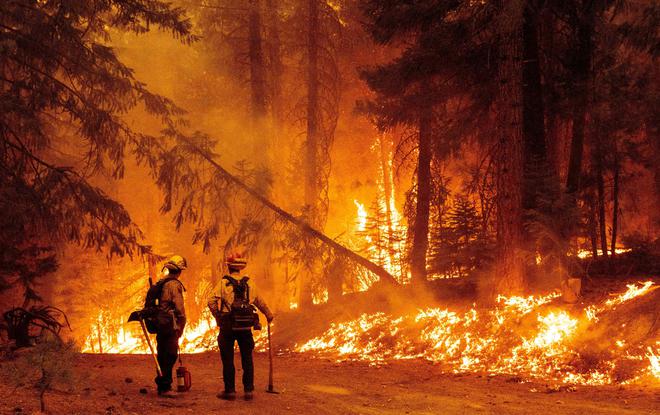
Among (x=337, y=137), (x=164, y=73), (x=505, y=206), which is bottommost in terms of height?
(x=505, y=206)

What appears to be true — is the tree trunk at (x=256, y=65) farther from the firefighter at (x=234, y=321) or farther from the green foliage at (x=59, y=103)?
the firefighter at (x=234, y=321)

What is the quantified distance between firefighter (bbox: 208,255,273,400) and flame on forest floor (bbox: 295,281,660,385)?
14.6 feet

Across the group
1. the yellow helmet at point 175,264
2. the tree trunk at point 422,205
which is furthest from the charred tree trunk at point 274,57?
the yellow helmet at point 175,264

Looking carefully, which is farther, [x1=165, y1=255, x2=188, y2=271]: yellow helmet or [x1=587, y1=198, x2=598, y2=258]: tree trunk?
[x1=587, y1=198, x2=598, y2=258]: tree trunk

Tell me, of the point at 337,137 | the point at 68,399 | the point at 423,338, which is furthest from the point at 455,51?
the point at 337,137

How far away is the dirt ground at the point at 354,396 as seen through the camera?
7410 millimetres

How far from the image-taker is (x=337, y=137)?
31812 millimetres

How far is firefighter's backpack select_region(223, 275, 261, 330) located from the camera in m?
8.44

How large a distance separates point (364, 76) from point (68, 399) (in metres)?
10.5

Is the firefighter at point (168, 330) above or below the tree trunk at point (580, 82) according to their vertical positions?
below

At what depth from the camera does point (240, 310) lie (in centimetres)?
845

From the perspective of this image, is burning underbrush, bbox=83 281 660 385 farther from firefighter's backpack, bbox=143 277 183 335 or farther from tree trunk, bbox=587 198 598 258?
firefighter's backpack, bbox=143 277 183 335

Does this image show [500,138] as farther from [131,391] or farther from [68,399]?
[68,399]

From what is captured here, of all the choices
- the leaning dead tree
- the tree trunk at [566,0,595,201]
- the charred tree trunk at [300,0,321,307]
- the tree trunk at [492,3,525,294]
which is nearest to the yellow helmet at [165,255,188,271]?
the tree trunk at [492,3,525,294]
